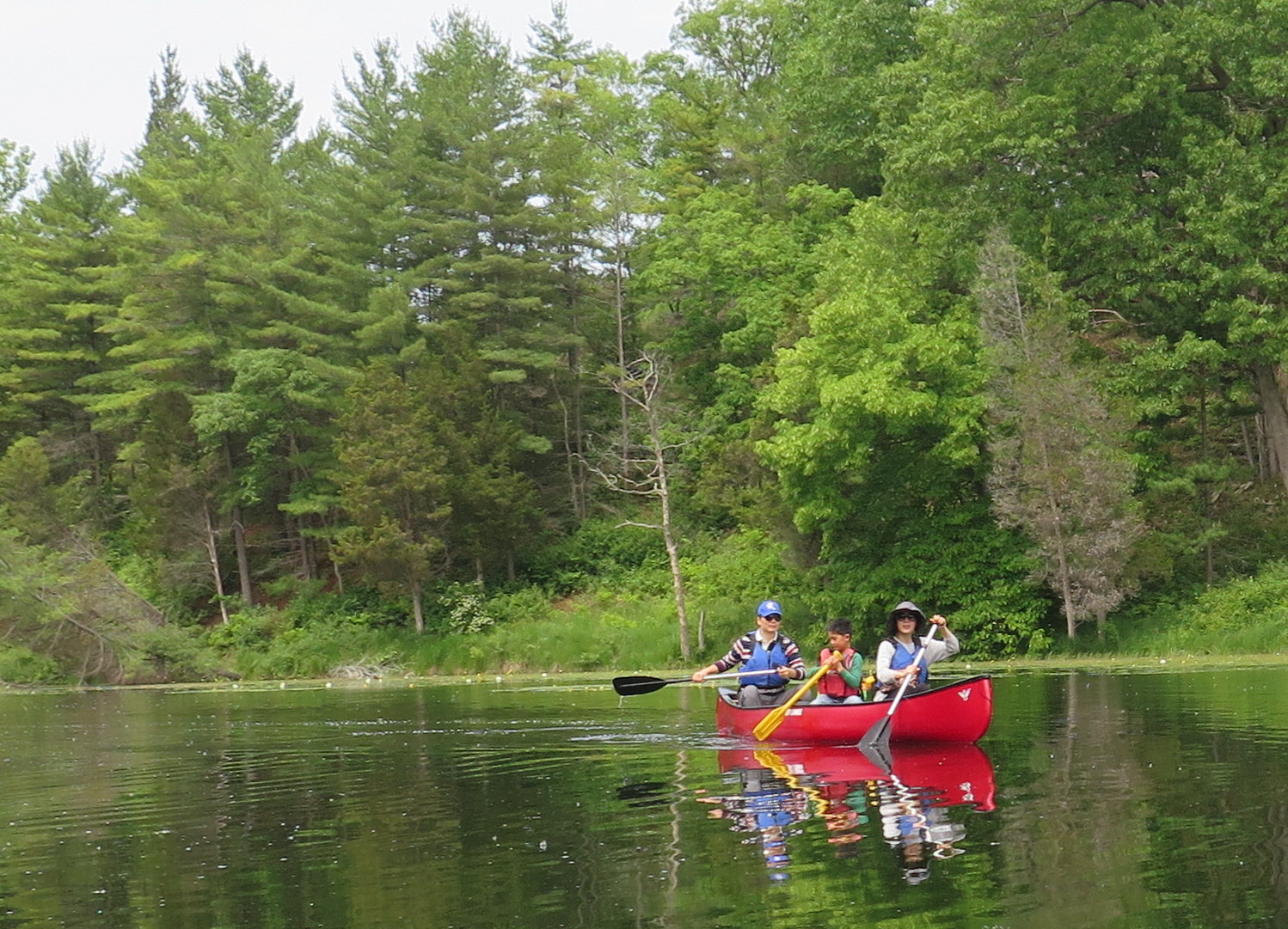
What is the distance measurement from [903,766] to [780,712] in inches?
112

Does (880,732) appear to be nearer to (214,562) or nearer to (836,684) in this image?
(836,684)

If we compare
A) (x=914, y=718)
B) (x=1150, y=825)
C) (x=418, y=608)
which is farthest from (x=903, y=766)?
(x=418, y=608)

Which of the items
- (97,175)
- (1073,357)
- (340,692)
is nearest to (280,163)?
(97,175)

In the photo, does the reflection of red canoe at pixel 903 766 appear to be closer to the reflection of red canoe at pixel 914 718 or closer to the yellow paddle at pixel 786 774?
the yellow paddle at pixel 786 774

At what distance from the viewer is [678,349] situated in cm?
A: 4828

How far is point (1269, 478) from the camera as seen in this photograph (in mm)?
38375

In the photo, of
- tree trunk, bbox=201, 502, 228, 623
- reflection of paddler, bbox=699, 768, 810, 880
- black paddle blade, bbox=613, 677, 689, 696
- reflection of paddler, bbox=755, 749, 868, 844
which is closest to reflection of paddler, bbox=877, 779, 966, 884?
reflection of paddler, bbox=755, 749, 868, 844

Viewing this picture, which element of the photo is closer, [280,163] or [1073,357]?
[1073,357]

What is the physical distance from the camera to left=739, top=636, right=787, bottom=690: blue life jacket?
19.6m

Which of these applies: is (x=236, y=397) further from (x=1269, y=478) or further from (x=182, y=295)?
(x=1269, y=478)

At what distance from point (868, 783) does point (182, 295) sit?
41.6 meters

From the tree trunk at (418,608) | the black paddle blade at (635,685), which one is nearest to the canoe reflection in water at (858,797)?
the black paddle blade at (635,685)

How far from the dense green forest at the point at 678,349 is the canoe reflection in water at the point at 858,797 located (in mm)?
18321

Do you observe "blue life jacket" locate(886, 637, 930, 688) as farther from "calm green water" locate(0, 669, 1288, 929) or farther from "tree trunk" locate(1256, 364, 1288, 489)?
"tree trunk" locate(1256, 364, 1288, 489)
